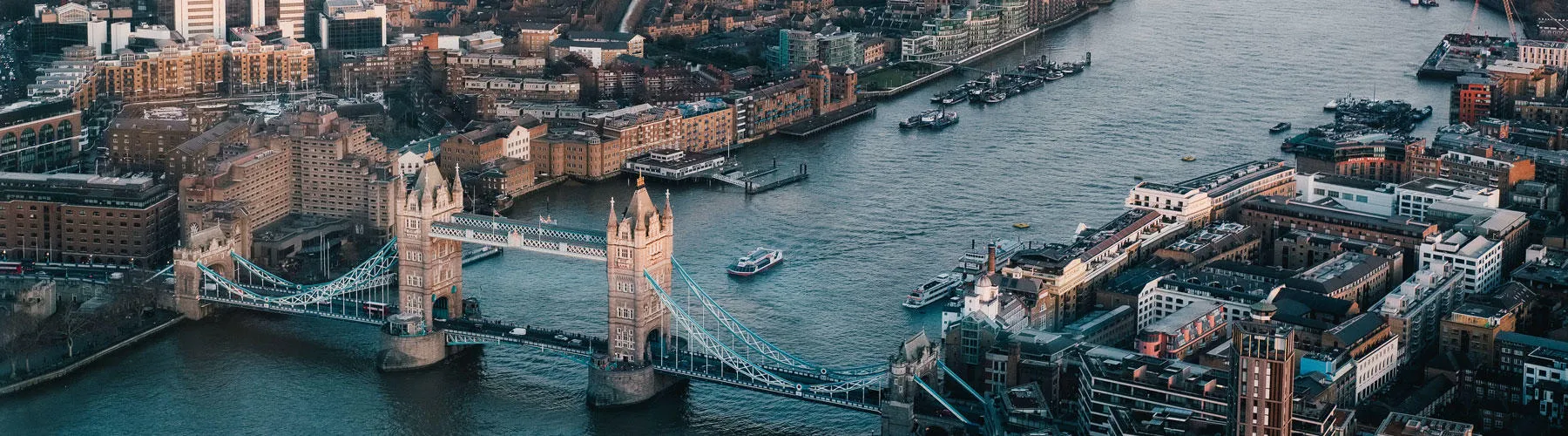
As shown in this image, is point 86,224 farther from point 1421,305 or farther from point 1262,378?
point 1262,378

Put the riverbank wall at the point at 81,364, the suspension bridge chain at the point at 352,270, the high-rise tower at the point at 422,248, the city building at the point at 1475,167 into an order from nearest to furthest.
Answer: the riverbank wall at the point at 81,364
the high-rise tower at the point at 422,248
the suspension bridge chain at the point at 352,270
the city building at the point at 1475,167

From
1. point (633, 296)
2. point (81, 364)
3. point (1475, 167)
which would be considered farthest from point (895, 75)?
point (81, 364)

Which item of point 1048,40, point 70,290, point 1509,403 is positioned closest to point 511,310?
point 70,290

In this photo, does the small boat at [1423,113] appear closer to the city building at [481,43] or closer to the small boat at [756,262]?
the small boat at [756,262]

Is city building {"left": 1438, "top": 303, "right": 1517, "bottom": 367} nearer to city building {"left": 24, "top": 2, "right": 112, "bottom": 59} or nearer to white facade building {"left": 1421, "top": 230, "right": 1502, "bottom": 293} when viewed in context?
white facade building {"left": 1421, "top": 230, "right": 1502, "bottom": 293}

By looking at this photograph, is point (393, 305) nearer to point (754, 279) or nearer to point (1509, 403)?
point (754, 279)

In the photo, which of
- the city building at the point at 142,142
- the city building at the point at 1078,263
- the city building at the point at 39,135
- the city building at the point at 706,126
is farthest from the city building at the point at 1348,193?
the city building at the point at 39,135
